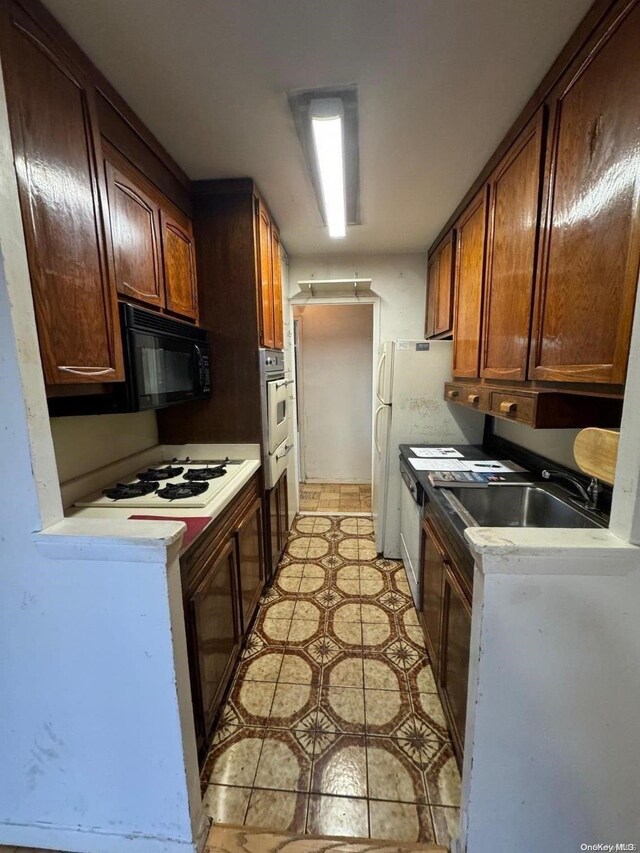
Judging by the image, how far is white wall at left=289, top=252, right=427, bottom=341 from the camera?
3102mm

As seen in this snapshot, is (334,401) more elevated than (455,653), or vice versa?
(334,401)

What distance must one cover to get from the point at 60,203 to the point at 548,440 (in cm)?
226

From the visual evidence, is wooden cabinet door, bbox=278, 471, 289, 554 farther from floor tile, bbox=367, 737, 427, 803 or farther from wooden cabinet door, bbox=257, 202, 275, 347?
floor tile, bbox=367, 737, 427, 803

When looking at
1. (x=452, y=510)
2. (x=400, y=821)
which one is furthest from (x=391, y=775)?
(x=452, y=510)

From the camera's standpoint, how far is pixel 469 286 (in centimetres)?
199

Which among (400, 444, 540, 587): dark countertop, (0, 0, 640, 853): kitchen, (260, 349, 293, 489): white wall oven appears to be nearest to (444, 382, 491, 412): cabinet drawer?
(0, 0, 640, 853): kitchen

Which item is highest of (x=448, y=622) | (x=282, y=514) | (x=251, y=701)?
(x=448, y=622)

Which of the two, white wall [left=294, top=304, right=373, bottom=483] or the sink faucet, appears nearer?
the sink faucet

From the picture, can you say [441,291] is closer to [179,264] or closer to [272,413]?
[272,413]

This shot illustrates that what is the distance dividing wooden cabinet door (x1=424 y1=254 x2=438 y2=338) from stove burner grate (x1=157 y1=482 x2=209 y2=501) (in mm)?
2214

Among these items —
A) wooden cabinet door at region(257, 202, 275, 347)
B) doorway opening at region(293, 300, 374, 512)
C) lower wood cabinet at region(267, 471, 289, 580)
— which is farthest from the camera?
doorway opening at region(293, 300, 374, 512)

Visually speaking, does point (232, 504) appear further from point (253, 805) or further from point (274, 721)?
point (253, 805)

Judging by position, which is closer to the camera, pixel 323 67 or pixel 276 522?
pixel 323 67

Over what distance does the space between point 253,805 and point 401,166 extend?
9.08 feet
